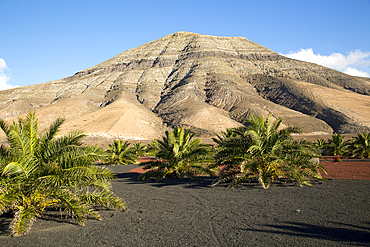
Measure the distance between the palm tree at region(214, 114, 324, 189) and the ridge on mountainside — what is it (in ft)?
151

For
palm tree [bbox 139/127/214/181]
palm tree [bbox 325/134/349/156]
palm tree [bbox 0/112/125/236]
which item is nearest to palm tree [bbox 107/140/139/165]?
palm tree [bbox 139/127/214/181]

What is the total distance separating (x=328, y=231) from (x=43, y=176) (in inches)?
225

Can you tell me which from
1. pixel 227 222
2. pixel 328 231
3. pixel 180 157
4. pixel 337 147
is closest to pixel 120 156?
pixel 180 157

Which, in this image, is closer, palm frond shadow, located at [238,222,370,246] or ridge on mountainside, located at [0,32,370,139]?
palm frond shadow, located at [238,222,370,246]

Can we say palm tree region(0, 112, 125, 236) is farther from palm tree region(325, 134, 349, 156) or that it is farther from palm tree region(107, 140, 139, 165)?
palm tree region(325, 134, 349, 156)

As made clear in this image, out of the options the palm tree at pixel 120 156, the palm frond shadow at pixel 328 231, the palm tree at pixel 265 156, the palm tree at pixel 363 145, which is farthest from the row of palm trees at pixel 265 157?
the palm tree at pixel 363 145

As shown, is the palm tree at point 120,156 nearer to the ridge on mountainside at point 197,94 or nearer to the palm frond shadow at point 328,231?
the palm frond shadow at point 328,231

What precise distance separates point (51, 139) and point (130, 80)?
308 ft

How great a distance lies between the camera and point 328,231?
4465 mm

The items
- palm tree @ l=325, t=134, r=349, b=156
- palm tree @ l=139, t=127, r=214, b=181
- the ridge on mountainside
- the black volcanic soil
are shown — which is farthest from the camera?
the ridge on mountainside

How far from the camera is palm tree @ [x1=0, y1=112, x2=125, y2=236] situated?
488 centimetres

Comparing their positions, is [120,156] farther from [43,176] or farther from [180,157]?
[43,176]

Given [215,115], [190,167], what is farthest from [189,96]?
[190,167]

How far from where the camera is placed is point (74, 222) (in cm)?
546
